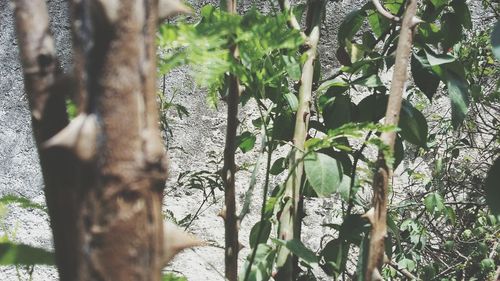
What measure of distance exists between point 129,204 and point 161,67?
0.21 m

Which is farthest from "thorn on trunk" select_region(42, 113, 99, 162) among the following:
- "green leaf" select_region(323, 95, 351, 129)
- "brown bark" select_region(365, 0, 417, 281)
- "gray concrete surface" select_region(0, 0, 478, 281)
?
"gray concrete surface" select_region(0, 0, 478, 281)

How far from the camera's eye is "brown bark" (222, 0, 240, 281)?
789mm

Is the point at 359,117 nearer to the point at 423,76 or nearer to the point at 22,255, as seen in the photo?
the point at 423,76

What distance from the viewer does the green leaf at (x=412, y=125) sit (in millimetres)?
1009

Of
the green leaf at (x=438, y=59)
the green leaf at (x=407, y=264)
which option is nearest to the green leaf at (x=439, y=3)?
the green leaf at (x=438, y=59)

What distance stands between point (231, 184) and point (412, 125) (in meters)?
0.36

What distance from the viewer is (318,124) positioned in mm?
1143

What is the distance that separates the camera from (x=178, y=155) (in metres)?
2.24

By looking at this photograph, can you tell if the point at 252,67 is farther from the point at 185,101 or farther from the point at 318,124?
the point at 185,101

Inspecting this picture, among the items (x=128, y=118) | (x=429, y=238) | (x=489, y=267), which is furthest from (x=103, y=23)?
(x=429, y=238)

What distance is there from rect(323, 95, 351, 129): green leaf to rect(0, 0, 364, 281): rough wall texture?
0.93 meters

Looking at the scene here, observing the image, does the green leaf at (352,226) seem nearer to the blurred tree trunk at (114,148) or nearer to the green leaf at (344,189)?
the green leaf at (344,189)

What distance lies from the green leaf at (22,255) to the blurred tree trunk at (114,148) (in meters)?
0.13

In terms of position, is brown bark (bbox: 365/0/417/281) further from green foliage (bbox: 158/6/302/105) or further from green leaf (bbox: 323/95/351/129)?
green leaf (bbox: 323/95/351/129)
